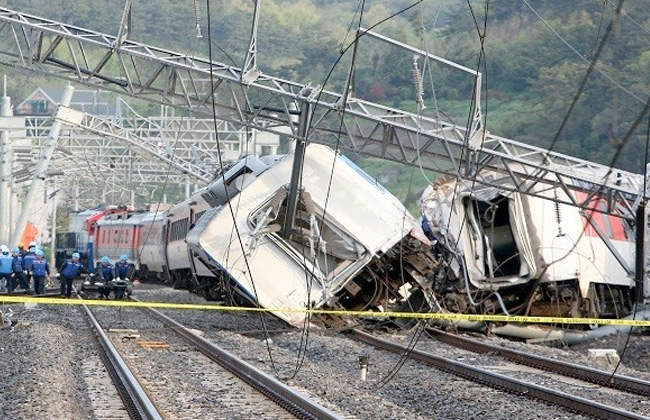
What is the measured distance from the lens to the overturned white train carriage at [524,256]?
23703 mm

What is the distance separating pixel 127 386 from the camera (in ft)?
46.3

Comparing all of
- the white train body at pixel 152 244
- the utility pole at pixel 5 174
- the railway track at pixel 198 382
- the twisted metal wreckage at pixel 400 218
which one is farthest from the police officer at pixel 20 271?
the utility pole at pixel 5 174

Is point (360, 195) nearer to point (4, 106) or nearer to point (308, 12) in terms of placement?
point (4, 106)

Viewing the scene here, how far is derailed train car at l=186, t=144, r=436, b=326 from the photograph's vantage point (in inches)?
872

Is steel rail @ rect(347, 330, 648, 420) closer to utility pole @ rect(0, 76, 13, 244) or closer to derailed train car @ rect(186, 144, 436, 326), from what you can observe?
derailed train car @ rect(186, 144, 436, 326)

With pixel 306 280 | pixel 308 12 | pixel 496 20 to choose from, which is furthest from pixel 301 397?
pixel 308 12

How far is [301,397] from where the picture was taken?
1231cm

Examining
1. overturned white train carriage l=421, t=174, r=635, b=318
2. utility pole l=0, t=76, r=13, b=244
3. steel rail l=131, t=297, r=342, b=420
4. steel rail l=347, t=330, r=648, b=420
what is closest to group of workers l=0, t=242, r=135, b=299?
overturned white train carriage l=421, t=174, r=635, b=318

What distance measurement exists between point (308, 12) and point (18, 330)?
261 feet

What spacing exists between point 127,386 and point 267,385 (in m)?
1.54

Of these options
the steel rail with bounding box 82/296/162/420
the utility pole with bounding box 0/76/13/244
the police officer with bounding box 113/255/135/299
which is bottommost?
the steel rail with bounding box 82/296/162/420

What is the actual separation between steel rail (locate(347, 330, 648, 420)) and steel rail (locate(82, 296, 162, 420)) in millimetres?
3408

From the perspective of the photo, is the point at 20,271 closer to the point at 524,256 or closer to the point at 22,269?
the point at 22,269

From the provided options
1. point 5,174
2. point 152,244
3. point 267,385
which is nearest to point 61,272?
point 152,244
